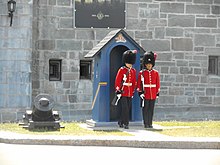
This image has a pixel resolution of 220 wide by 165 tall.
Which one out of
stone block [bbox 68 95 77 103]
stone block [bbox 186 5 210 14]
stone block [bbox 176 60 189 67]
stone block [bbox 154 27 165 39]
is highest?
stone block [bbox 186 5 210 14]

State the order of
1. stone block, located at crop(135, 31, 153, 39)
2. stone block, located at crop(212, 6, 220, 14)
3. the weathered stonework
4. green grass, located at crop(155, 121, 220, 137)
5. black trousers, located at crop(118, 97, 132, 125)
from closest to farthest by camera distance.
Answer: green grass, located at crop(155, 121, 220, 137)
black trousers, located at crop(118, 97, 132, 125)
the weathered stonework
stone block, located at crop(135, 31, 153, 39)
stone block, located at crop(212, 6, 220, 14)

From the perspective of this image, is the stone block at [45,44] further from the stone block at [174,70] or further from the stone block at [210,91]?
the stone block at [210,91]

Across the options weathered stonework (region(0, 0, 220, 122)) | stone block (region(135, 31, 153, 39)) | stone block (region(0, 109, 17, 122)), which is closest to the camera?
stone block (region(0, 109, 17, 122))

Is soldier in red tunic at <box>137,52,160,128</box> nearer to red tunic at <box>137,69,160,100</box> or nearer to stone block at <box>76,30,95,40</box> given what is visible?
red tunic at <box>137,69,160,100</box>

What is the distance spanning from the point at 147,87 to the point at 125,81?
550mm

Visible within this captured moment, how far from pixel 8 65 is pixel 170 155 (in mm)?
8158

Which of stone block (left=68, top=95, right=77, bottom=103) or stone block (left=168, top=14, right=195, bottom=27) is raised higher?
stone block (left=168, top=14, right=195, bottom=27)

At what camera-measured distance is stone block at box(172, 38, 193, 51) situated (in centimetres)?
1872

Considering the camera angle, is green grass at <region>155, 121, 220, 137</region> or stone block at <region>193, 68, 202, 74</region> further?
stone block at <region>193, 68, 202, 74</region>

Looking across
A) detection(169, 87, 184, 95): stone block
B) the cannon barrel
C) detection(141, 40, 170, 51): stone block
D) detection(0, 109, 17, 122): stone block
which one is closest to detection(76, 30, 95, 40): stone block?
detection(141, 40, 170, 51): stone block

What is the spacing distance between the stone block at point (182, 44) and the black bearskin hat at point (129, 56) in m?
5.84

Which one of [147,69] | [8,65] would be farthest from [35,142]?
[8,65]

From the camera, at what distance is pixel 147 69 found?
1330 cm

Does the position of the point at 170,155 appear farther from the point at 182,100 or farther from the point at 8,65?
the point at 182,100
